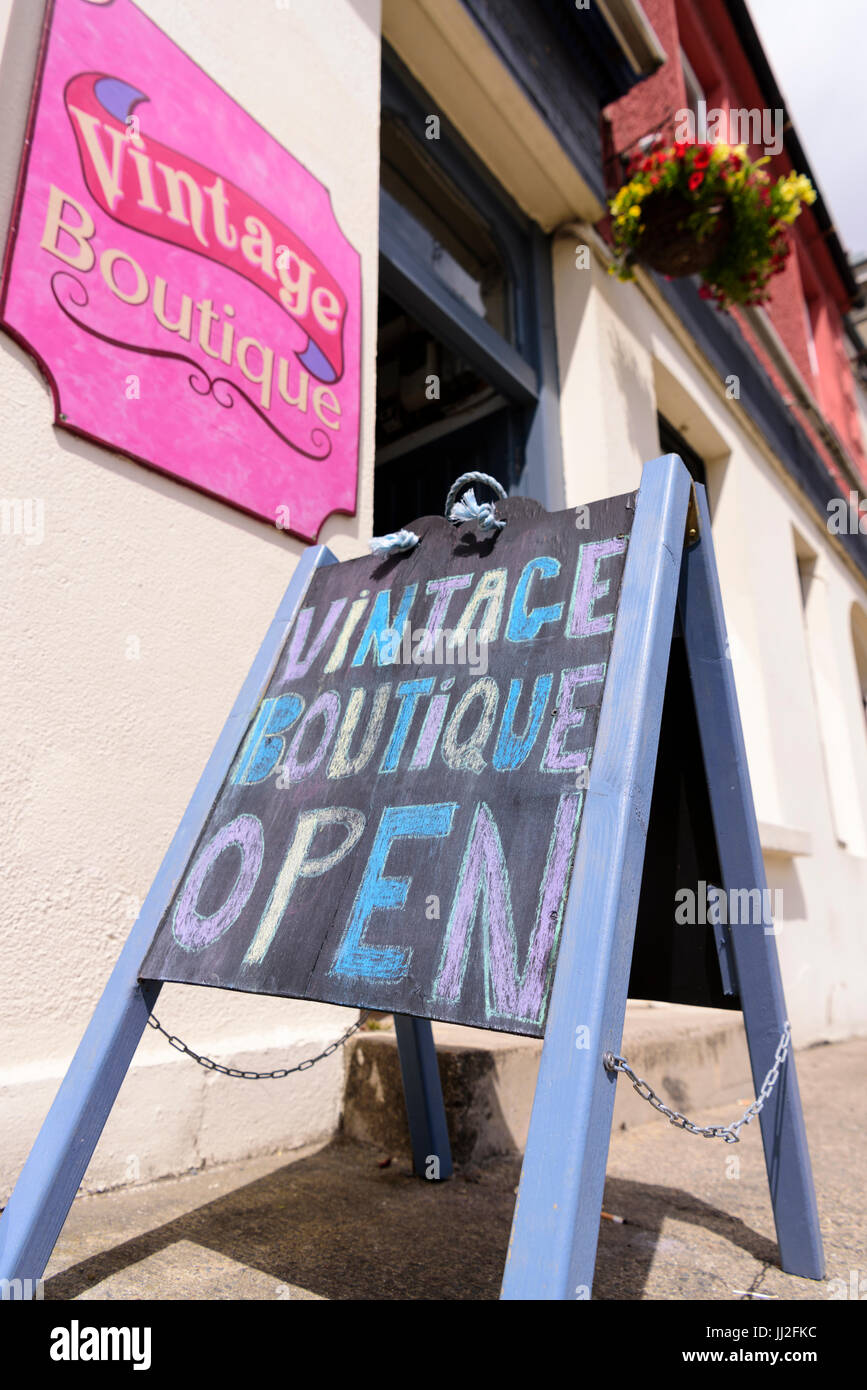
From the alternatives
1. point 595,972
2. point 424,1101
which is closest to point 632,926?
point 595,972

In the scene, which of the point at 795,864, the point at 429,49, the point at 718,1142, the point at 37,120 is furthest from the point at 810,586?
the point at 37,120

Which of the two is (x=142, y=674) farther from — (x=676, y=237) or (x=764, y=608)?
(x=764, y=608)

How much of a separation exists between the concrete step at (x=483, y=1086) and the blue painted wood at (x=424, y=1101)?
10cm

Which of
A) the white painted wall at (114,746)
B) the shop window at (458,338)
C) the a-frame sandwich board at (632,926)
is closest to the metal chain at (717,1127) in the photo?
the a-frame sandwich board at (632,926)

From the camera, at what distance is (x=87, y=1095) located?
118 centimetres

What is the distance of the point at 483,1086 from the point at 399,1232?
483 millimetres

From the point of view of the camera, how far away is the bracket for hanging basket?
13.2 ft

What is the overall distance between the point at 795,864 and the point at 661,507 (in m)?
4.26

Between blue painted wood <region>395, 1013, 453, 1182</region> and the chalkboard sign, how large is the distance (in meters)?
0.70

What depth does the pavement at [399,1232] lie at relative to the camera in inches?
52.9

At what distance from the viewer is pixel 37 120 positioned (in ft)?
6.21

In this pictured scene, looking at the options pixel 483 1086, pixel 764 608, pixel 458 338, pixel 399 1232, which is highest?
pixel 458 338

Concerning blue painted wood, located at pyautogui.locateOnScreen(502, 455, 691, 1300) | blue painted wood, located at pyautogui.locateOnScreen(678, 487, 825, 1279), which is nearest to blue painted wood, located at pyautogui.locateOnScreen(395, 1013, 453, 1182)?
blue painted wood, located at pyautogui.locateOnScreen(678, 487, 825, 1279)

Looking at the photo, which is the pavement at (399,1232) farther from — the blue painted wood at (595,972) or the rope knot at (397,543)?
the rope knot at (397,543)
